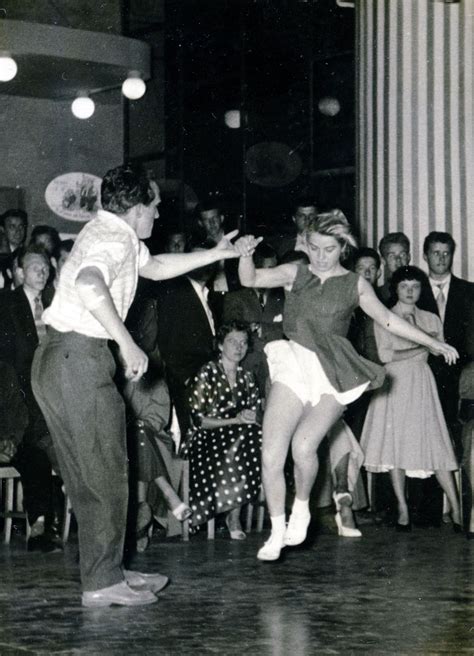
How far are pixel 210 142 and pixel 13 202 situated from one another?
3.03 meters

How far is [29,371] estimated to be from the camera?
6.85 m

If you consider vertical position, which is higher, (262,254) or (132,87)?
(132,87)

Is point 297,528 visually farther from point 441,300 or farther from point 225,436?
point 441,300

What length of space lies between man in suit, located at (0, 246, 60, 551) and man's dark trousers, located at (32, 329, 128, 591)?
178 centimetres

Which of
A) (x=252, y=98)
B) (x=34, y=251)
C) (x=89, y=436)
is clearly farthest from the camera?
(x=252, y=98)

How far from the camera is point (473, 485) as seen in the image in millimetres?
6789

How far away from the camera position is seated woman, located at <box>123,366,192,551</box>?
21.4 feet

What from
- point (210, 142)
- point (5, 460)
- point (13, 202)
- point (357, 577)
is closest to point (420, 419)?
point (357, 577)

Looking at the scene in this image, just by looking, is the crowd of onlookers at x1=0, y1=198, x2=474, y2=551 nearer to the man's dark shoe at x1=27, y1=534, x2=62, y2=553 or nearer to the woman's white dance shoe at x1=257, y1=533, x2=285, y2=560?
the man's dark shoe at x1=27, y1=534, x2=62, y2=553

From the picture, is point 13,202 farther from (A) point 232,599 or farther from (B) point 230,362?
(A) point 232,599

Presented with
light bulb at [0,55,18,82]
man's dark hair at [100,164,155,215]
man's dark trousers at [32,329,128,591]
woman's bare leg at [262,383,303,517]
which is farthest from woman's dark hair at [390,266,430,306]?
light bulb at [0,55,18,82]

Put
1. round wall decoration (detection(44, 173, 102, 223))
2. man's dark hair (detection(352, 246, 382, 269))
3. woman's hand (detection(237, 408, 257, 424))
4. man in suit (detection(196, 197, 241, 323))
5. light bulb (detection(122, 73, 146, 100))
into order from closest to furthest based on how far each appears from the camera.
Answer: woman's hand (detection(237, 408, 257, 424))
man's dark hair (detection(352, 246, 382, 269))
man in suit (detection(196, 197, 241, 323))
light bulb (detection(122, 73, 146, 100))
round wall decoration (detection(44, 173, 102, 223))

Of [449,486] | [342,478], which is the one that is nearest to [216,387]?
[342,478]

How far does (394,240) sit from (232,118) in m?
7.00
